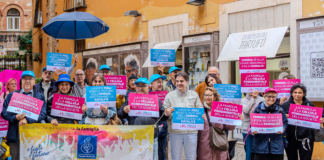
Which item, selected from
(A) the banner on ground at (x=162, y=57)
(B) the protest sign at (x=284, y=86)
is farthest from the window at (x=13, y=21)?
(B) the protest sign at (x=284, y=86)

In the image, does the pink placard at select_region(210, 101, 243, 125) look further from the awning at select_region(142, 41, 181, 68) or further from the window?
the window

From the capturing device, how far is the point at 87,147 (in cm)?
548

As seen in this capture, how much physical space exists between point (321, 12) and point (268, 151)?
14.2 ft

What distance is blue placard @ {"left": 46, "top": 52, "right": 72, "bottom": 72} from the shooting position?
7.22 m

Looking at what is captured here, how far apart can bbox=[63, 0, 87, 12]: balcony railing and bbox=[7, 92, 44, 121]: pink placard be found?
1120 cm

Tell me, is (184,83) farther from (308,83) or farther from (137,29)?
(137,29)

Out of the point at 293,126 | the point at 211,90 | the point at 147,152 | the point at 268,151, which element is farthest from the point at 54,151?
the point at 293,126

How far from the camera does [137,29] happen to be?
13.5 metres

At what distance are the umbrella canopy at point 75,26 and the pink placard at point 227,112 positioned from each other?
3.70 metres

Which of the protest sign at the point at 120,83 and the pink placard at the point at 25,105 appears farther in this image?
the protest sign at the point at 120,83

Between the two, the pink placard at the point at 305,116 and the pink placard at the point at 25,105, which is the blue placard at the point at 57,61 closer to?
the pink placard at the point at 25,105

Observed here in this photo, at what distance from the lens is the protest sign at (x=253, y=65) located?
6.84 metres

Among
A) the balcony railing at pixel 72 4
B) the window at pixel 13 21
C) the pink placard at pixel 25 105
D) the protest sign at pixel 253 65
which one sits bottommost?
the pink placard at pixel 25 105

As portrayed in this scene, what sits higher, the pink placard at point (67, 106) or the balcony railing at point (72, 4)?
the balcony railing at point (72, 4)
